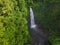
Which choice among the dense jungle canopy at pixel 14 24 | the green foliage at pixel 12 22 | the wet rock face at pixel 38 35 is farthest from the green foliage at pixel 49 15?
the green foliage at pixel 12 22

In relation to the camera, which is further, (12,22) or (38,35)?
(38,35)

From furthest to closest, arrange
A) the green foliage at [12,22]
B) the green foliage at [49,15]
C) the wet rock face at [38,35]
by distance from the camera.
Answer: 1. the green foliage at [49,15]
2. the wet rock face at [38,35]
3. the green foliage at [12,22]

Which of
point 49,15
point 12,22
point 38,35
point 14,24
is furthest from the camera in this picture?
point 49,15

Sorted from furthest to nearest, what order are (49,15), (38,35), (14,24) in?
1. (49,15)
2. (38,35)
3. (14,24)

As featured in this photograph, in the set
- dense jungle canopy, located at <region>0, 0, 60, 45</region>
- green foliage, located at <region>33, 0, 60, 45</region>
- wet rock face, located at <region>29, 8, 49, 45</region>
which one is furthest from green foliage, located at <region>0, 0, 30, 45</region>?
green foliage, located at <region>33, 0, 60, 45</region>

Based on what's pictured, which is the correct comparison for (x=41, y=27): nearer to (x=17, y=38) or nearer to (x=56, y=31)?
(x=56, y=31)

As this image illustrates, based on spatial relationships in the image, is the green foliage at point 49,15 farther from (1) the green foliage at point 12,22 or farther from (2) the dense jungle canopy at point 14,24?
(1) the green foliage at point 12,22

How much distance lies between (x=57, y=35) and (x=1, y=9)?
344 inches

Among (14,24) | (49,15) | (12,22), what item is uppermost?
(12,22)

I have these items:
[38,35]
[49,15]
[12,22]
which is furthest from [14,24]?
[49,15]

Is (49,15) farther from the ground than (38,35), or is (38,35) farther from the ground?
(49,15)

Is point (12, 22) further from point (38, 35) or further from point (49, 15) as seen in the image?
point (49, 15)

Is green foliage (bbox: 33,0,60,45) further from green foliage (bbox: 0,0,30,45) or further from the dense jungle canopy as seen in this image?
green foliage (bbox: 0,0,30,45)

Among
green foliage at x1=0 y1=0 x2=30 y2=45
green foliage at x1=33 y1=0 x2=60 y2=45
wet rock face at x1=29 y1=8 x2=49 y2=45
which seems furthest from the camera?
green foliage at x1=33 y1=0 x2=60 y2=45
